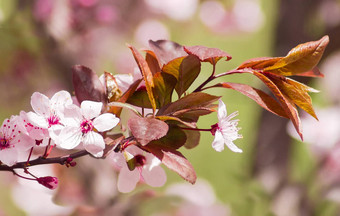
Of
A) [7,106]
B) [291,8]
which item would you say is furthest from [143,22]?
[291,8]

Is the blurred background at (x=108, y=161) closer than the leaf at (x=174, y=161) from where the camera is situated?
No

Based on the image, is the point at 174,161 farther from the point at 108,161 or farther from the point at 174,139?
the point at 108,161

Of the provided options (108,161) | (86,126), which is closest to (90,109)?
(86,126)

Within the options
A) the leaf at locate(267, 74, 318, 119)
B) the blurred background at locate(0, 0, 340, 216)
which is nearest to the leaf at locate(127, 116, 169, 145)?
the leaf at locate(267, 74, 318, 119)

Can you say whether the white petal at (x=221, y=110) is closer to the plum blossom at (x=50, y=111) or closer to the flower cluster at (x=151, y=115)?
the flower cluster at (x=151, y=115)

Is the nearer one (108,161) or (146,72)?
(146,72)

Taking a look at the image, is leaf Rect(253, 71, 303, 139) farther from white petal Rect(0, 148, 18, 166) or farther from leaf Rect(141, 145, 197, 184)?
white petal Rect(0, 148, 18, 166)

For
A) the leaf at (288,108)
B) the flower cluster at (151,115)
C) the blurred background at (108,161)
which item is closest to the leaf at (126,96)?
the flower cluster at (151,115)
